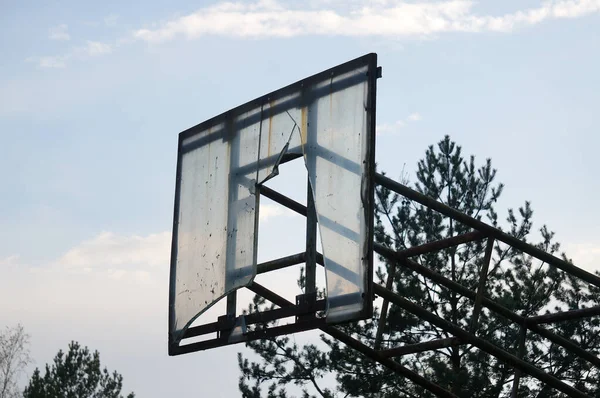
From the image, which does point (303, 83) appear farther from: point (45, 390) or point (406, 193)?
point (45, 390)

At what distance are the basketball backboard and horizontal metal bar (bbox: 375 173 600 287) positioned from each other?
1.57ft

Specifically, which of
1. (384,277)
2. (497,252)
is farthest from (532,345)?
(384,277)

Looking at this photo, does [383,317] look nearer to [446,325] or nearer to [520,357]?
[446,325]

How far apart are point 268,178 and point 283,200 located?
0.51 m

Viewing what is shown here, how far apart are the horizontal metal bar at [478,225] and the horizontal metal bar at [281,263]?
0.85 metres

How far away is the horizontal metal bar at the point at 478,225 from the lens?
24.6 ft

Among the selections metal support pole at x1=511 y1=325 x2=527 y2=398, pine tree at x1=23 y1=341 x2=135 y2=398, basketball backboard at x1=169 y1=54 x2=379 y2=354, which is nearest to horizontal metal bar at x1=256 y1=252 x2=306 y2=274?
basketball backboard at x1=169 y1=54 x2=379 y2=354

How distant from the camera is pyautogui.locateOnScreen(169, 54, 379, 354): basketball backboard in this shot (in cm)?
675

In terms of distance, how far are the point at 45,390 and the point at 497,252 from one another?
15.1 m

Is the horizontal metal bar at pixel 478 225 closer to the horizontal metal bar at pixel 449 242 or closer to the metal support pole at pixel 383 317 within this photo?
the horizontal metal bar at pixel 449 242

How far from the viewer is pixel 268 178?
7.59 m

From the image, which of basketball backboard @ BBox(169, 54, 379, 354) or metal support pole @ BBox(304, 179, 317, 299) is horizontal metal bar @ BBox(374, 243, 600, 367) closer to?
metal support pole @ BBox(304, 179, 317, 299)

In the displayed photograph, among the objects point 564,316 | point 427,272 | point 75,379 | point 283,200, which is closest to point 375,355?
point 427,272

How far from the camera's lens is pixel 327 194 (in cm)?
702
